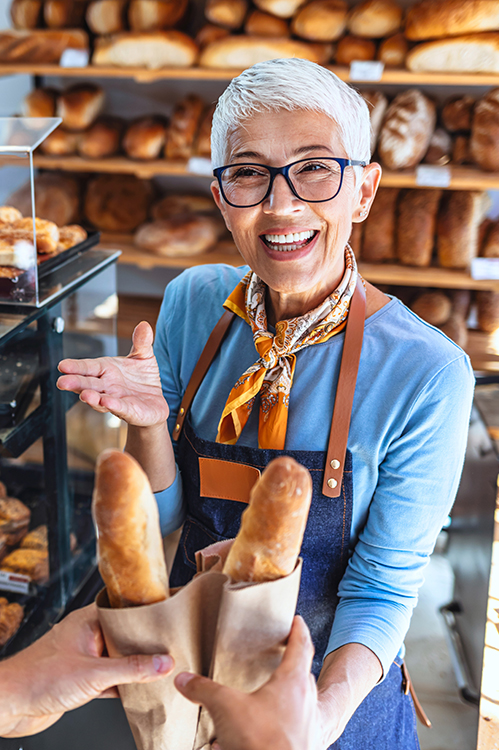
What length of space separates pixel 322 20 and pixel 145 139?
3.09 ft

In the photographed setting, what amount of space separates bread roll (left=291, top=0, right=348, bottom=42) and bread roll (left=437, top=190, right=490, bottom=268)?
0.87 metres

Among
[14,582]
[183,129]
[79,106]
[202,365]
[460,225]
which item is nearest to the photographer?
[202,365]

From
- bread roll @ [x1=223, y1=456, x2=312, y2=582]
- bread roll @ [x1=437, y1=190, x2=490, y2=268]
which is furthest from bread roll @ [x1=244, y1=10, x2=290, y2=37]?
bread roll @ [x1=223, y1=456, x2=312, y2=582]

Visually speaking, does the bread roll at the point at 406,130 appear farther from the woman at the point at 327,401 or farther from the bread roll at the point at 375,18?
the woman at the point at 327,401

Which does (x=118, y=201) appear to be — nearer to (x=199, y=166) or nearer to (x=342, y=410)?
(x=199, y=166)

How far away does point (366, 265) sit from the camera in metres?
2.89

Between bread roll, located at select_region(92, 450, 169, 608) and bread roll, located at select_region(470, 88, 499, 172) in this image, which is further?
bread roll, located at select_region(470, 88, 499, 172)

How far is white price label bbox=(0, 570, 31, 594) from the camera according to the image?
1.49 metres

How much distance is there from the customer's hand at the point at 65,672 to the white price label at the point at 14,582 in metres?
0.89

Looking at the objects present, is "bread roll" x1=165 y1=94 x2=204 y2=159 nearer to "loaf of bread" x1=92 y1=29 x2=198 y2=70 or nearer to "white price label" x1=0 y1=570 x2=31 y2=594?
"loaf of bread" x1=92 y1=29 x2=198 y2=70

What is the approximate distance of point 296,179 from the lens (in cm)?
101

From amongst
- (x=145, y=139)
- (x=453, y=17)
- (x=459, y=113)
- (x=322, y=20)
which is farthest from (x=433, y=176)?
(x=145, y=139)

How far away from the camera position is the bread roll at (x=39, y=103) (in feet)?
9.92

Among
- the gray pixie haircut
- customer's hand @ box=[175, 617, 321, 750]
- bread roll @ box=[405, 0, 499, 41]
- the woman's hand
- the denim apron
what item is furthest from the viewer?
bread roll @ box=[405, 0, 499, 41]
